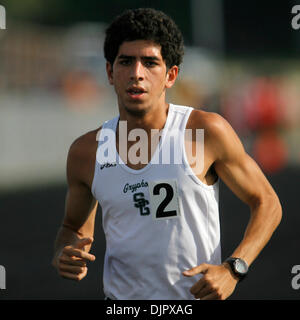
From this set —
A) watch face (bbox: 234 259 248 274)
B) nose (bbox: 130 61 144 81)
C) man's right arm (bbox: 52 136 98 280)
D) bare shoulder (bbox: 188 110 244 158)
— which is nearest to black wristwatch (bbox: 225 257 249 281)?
watch face (bbox: 234 259 248 274)

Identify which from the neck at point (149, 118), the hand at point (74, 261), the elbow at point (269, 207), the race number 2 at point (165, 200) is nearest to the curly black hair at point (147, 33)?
the neck at point (149, 118)

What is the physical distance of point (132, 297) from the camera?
166 inches

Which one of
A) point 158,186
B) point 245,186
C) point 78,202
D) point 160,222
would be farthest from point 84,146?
point 245,186

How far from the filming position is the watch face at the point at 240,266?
3.91m

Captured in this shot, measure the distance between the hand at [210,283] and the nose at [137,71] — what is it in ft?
3.73

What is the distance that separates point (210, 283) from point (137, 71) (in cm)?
129

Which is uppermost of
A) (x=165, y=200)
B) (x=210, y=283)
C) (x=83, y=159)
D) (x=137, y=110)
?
(x=137, y=110)

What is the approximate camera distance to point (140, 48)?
419 cm

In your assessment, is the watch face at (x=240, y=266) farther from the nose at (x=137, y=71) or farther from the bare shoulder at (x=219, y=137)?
the nose at (x=137, y=71)

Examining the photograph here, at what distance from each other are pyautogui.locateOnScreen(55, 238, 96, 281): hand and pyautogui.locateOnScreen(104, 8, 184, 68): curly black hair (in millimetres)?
1148

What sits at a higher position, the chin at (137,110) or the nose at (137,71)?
the nose at (137,71)

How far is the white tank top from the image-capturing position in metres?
4.09

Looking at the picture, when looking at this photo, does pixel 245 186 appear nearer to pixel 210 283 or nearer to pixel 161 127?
pixel 161 127

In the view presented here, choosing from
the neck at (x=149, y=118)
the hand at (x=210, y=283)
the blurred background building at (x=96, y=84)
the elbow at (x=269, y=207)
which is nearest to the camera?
the hand at (x=210, y=283)
